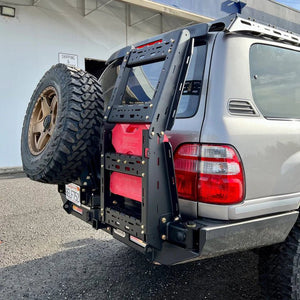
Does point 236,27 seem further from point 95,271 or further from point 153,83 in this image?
point 95,271

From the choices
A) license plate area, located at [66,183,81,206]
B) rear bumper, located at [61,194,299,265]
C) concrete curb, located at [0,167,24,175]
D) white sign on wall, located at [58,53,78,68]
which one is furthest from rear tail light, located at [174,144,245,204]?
white sign on wall, located at [58,53,78,68]

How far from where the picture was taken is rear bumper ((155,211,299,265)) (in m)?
1.97

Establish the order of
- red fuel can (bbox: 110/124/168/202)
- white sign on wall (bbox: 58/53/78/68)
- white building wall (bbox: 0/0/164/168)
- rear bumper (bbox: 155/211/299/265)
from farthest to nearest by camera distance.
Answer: white sign on wall (bbox: 58/53/78/68)
white building wall (bbox: 0/0/164/168)
red fuel can (bbox: 110/124/168/202)
rear bumper (bbox: 155/211/299/265)

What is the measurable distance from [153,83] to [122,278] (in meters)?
1.78

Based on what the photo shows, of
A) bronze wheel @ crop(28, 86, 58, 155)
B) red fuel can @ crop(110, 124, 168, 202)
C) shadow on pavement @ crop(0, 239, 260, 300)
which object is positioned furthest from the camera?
shadow on pavement @ crop(0, 239, 260, 300)

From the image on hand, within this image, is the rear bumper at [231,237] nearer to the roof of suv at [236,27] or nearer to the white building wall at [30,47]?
the roof of suv at [236,27]

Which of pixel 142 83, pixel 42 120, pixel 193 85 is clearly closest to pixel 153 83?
pixel 142 83

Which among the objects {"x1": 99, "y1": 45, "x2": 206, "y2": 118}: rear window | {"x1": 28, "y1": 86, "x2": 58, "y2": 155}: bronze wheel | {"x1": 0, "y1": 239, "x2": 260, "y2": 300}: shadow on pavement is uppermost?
{"x1": 99, "y1": 45, "x2": 206, "y2": 118}: rear window

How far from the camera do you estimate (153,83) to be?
2.70 m

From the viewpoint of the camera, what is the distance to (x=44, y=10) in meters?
8.69

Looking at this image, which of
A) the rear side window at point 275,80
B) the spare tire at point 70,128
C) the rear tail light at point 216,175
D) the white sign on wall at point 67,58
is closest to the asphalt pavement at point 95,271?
the spare tire at point 70,128

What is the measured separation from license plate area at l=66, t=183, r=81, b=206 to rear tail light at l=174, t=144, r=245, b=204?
3.54 ft

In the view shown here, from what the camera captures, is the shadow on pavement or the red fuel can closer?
the red fuel can

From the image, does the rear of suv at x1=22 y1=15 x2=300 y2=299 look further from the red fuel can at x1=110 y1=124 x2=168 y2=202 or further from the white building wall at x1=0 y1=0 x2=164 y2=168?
the white building wall at x1=0 y1=0 x2=164 y2=168
